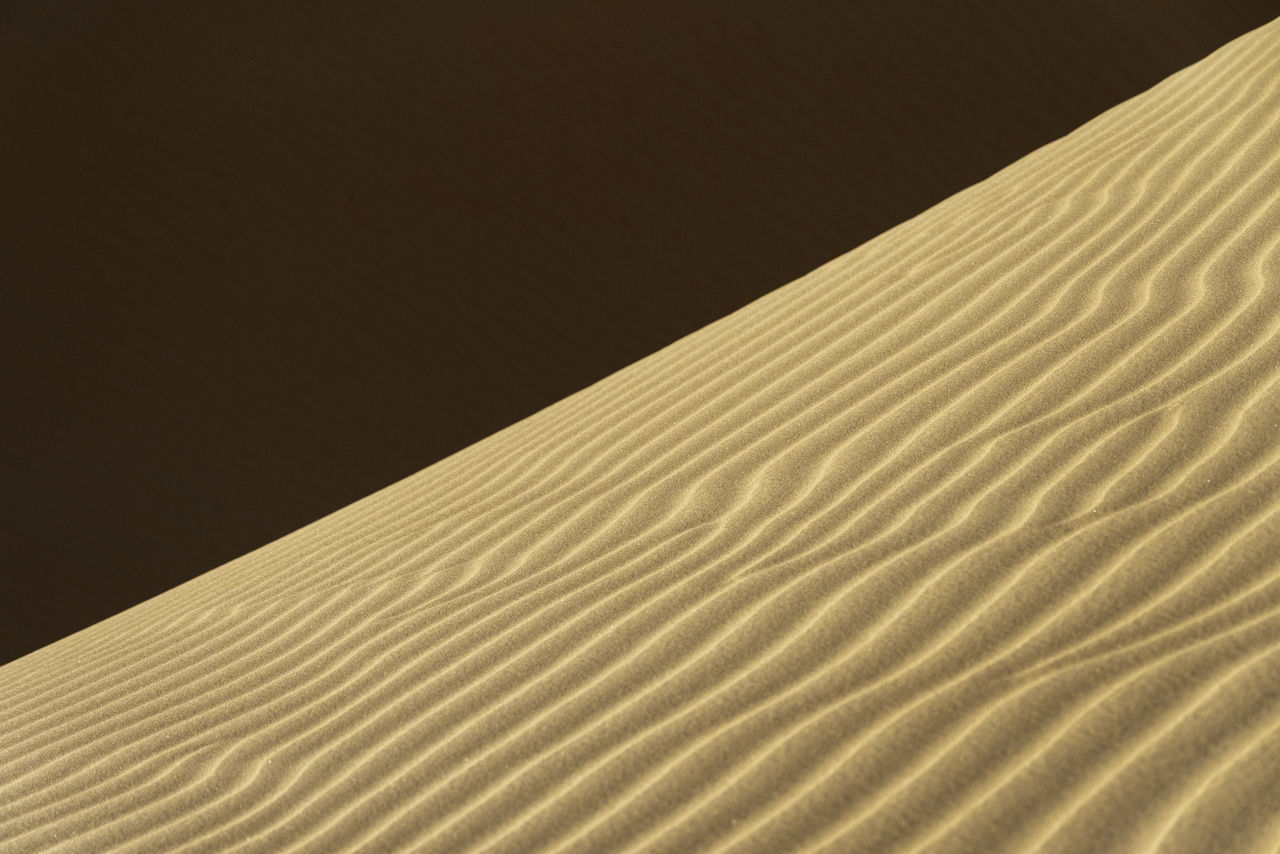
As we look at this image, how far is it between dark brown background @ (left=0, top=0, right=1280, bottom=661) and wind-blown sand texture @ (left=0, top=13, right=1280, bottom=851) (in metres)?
3.83

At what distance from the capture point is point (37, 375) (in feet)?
28.9

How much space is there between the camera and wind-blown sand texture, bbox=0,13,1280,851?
2348mm

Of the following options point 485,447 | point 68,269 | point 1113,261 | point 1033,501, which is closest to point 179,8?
point 68,269

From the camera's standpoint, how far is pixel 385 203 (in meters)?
9.95

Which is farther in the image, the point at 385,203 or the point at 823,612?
the point at 385,203

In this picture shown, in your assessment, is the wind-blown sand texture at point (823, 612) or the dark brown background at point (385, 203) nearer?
the wind-blown sand texture at point (823, 612)

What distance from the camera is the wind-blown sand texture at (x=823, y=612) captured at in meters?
2.35

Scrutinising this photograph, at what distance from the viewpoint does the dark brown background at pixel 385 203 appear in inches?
340

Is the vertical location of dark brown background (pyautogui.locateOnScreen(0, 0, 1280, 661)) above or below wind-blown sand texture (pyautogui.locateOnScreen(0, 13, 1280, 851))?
above

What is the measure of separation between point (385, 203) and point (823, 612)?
7638 millimetres

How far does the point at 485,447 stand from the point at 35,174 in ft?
19.6

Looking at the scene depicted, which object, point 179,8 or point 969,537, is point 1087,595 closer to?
point 969,537

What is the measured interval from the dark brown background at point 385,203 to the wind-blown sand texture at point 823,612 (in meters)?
3.83

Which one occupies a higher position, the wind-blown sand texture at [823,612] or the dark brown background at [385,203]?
the dark brown background at [385,203]
